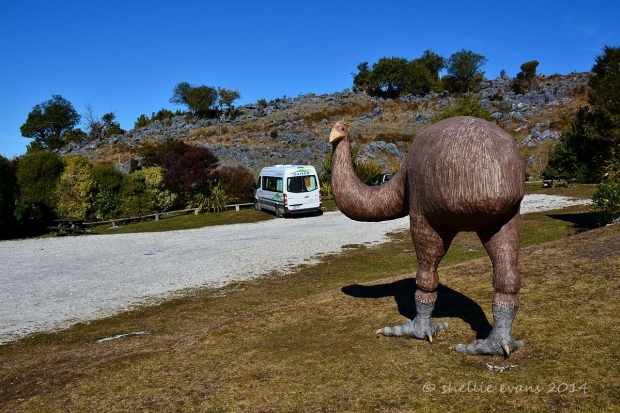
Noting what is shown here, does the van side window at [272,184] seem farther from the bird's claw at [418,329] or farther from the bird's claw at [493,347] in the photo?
the bird's claw at [493,347]

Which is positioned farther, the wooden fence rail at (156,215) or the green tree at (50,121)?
the green tree at (50,121)

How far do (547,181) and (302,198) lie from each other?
16.6m

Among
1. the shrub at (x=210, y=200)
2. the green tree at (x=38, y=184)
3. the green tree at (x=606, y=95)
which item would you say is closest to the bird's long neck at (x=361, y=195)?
the green tree at (x=38, y=184)

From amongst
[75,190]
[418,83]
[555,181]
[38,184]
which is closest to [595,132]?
[555,181]

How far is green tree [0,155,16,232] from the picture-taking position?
20.6 m

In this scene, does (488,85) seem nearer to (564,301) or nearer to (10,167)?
(10,167)

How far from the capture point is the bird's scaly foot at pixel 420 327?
5.98 m

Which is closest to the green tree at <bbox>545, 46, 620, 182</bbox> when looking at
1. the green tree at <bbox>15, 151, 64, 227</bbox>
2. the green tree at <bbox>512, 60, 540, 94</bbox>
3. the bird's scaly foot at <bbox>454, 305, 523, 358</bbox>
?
the bird's scaly foot at <bbox>454, 305, 523, 358</bbox>

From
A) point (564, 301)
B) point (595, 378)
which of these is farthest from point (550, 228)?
point (595, 378)

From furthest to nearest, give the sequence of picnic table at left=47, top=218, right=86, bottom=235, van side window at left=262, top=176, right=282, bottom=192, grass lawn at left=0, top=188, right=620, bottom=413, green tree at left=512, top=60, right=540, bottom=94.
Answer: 1. green tree at left=512, top=60, right=540, bottom=94
2. van side window at left=262, top=176, right=282, bottom=192
3. picnic table at left=47, top=218, right=86, bottom=235
4. grass lawn at left=0, top=188, right=620, bottom=413

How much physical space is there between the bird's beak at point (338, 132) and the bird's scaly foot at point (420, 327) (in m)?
2.32

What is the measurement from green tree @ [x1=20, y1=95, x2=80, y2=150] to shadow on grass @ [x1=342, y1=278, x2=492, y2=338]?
75496 mm

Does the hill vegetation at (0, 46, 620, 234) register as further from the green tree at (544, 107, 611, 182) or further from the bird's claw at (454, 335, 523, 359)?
the bird's claw at (454, 335, 523, 359)

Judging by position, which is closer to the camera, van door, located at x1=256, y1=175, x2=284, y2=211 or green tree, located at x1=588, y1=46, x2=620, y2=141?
van door, located at x1=256, y1=175, x2=284, y2=211
